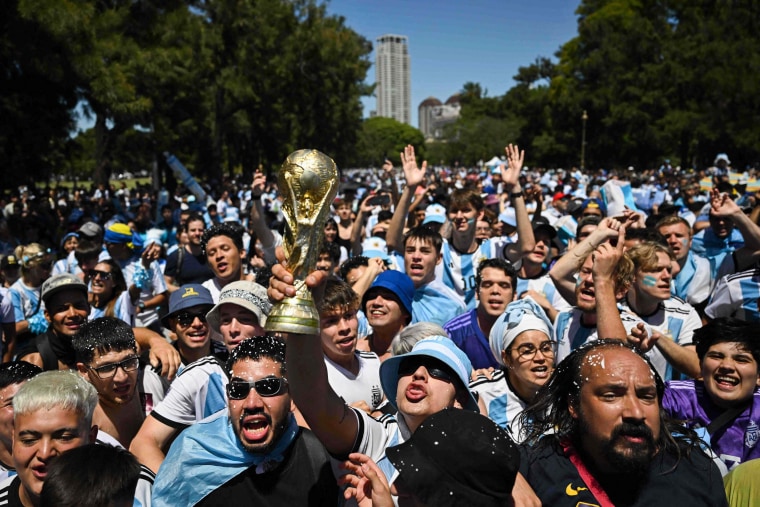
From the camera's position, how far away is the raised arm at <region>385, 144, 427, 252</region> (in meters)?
5.88

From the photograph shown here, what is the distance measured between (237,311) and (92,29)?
11034 mm

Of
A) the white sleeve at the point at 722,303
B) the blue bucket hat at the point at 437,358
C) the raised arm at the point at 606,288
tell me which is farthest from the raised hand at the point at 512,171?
the blue bucket hat at the point at 437,358

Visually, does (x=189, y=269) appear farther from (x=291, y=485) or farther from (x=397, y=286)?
(x=291, y=485)

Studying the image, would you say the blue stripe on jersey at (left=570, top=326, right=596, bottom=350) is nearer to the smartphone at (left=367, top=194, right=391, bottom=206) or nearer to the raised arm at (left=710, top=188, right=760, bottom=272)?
the raised arm at (left=710, top=188, right=760, bottom=272)

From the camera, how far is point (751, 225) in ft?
17.1

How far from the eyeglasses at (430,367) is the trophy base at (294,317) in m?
0.82

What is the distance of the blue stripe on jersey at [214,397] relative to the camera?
3.47 metres

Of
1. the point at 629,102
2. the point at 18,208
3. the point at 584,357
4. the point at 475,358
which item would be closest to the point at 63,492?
the point at 584,357

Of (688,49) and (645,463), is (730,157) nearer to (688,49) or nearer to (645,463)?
(688,49)

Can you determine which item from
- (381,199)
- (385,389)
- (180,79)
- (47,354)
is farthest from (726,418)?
(180,79)

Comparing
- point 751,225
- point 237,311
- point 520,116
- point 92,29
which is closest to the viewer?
point 237,311

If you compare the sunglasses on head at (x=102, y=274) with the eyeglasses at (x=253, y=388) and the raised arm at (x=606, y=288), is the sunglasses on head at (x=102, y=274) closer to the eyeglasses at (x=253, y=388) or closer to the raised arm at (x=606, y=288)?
the eyeglasses at (x=253, y=388)

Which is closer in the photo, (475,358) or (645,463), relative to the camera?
(645,463)

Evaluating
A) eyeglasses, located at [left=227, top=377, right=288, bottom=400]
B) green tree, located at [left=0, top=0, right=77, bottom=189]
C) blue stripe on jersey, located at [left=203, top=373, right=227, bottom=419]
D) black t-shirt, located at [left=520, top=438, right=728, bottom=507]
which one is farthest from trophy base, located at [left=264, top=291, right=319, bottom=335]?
green tree, located at [left=0, top=0, right=77, bottom=189]
